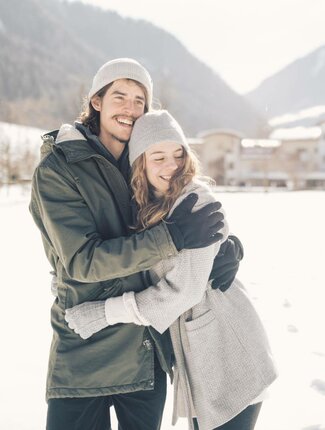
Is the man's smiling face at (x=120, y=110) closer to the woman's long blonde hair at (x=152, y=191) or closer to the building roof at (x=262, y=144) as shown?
the woman's long blonde hair at (x=152, y=191)

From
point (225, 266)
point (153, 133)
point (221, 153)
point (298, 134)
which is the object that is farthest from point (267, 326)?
point (298, 134)

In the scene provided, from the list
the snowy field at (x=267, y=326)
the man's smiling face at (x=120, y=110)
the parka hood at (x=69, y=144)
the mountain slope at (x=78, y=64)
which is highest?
the mountain slope at (x=78, y=64)

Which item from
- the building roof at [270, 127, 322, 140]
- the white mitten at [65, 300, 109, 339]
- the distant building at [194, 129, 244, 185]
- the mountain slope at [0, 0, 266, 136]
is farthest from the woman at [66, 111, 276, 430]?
the mountain slope at [0, 0, 266, 136]

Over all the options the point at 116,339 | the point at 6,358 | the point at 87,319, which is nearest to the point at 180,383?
the point at 116,339

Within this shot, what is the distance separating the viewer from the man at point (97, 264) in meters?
1.56

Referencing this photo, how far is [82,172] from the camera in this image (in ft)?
5.40

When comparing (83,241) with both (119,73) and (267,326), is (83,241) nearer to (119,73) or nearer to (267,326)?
(119,73)

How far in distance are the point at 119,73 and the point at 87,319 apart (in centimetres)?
111

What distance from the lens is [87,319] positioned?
1601 mm

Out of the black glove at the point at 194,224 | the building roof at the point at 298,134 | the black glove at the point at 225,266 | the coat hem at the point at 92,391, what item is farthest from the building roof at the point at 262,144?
the coat hem at the point at 92,391

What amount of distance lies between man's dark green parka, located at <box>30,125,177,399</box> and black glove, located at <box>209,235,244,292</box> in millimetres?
260

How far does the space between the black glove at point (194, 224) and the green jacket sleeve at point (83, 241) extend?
0.16 feet

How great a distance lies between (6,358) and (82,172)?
2504 millimetres

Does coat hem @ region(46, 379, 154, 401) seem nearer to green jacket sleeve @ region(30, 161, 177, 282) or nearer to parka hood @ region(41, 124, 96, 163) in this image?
green jacket sleeve @ region(30, 161, 177, 282)
